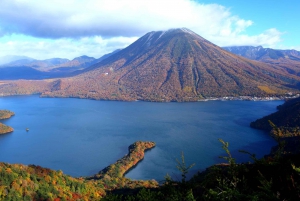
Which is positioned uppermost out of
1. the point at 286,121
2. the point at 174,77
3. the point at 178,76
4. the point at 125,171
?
the point at 178,76

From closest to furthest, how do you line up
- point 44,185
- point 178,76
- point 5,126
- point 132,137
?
1. point 44,185
2. point 132,137
3. point 5,126
4. point 178,76

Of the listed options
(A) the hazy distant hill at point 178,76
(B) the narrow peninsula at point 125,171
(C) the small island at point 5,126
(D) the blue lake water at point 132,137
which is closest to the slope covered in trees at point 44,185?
(B) the narrow peninsula at point 125,171

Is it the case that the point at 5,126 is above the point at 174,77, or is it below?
below

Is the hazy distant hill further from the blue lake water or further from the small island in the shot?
the small island

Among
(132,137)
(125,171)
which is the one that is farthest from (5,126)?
(125,171)

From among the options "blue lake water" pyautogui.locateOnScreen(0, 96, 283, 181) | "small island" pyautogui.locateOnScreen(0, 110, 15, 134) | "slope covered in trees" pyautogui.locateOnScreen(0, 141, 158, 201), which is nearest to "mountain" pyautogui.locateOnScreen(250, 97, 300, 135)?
"blue lake water" pyautogui.locateOnScreen(0, 96, 283, 181)

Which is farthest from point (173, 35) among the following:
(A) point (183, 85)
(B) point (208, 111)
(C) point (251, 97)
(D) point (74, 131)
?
(D) point (74, 131)

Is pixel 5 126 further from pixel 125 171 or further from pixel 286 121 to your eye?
pixel 286 121
